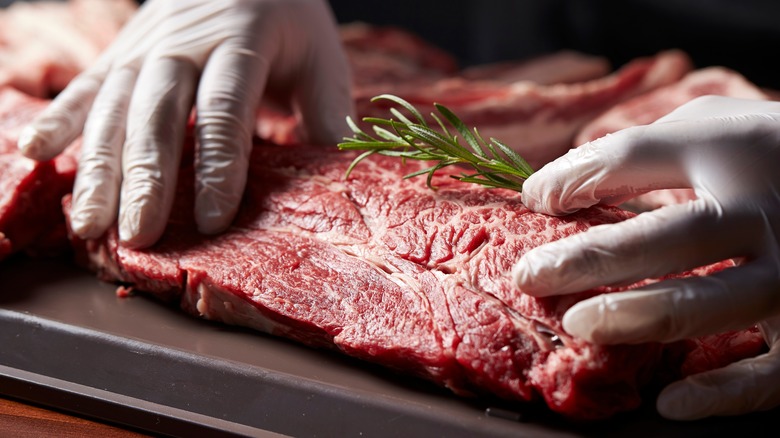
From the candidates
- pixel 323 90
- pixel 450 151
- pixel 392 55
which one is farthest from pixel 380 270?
pixel 392 55

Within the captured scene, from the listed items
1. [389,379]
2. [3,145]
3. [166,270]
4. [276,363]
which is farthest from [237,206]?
[3,145]

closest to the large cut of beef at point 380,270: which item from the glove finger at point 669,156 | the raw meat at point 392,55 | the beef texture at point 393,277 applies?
the beef texture at point 393,277

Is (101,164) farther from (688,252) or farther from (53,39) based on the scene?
(53,39)

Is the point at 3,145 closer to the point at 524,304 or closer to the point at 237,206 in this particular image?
the point at 237,206

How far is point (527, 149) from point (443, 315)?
1.66 metres

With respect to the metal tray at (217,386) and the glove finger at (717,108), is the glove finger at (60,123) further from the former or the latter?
the glove finger at (717,108)

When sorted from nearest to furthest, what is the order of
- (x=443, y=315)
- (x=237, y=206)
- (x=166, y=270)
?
(x=443, y=315) < (x=166, y=270) < (x=237, y=206)

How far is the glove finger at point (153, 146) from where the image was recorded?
2.18m

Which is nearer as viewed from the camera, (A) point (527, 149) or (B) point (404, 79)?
(A) point (527, 149)

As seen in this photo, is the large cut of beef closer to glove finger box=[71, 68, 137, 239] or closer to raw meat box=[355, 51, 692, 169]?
glove finger box=[71, 68, 137, 239]

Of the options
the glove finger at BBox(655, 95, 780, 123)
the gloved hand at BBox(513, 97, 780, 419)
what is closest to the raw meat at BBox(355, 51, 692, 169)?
the glove finger at BBox(655, 95, 780, 123)

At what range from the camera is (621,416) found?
1.71 meters

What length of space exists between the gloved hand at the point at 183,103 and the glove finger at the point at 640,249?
948mm

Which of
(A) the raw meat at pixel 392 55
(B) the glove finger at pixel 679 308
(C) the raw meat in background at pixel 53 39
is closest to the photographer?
(B) the glove finger at pixel 679 308
